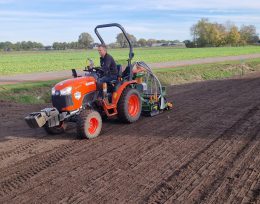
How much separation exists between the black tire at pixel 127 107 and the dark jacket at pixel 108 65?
1.72ft

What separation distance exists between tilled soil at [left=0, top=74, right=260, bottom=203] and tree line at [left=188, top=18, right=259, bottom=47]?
9816cm

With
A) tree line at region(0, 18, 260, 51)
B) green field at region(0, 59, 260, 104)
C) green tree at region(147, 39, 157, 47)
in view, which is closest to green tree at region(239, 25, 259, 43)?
tree line at region(0, 18, 260, 51)

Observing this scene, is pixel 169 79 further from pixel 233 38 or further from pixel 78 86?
pixel 233 38

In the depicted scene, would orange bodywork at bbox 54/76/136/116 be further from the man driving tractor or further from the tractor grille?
the man driving tractor

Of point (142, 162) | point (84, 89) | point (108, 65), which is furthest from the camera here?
point (108, 65)

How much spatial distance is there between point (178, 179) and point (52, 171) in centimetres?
189

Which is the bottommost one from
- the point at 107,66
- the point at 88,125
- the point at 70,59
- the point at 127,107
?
the point at 70,59

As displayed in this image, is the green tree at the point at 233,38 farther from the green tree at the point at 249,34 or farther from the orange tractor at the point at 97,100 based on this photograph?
the orange tractor at the point at 97,100

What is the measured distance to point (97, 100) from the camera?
797cm

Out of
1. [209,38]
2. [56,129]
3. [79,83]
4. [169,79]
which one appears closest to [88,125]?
[79,83]

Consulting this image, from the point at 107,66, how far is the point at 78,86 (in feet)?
3.54

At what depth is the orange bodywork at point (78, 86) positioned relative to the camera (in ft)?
24.6

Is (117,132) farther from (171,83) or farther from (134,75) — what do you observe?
(171,83)

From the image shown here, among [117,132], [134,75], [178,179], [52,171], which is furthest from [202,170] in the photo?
[134,75]
